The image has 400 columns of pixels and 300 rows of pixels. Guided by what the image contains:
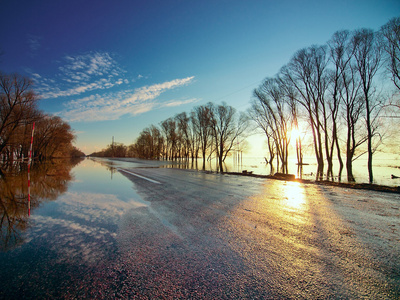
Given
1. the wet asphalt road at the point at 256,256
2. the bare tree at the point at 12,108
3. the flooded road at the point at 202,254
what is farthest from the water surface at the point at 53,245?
the bare tree at the point at 12,108

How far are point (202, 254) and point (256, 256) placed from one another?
0.70m

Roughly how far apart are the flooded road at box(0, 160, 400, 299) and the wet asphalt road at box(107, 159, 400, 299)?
11mm

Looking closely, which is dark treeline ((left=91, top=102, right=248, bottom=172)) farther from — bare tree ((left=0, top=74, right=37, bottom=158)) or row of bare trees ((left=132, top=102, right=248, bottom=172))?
bare tree ((left=0, top=74, right=37, bottom=158))

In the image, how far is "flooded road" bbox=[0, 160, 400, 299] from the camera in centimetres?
167

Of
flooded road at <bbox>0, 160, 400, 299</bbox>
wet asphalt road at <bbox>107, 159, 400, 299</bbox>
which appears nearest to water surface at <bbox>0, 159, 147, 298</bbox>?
flooded road at <bbox>0, 160, 400, 299</bbox>

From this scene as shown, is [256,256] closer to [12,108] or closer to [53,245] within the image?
[53,245]

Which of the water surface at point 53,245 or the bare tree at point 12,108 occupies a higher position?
the bare tree at point 12,108

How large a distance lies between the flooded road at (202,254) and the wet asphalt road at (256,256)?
1 centimetres

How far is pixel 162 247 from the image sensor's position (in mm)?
2535

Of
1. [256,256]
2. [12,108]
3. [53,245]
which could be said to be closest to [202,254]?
[256,256]

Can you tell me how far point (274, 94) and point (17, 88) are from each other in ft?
134

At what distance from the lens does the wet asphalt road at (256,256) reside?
1670mm

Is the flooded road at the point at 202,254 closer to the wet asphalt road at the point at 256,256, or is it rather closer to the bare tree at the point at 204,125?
the wet asphalt road at the point at 256,256

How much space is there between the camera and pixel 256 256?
229 cm
